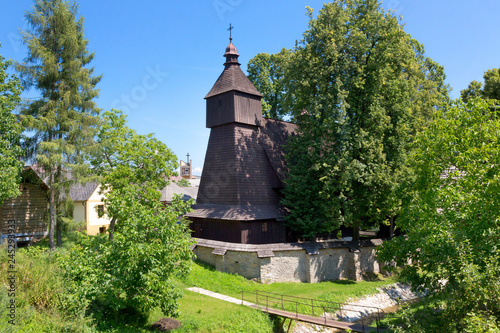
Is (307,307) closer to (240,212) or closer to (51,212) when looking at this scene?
(240,212)

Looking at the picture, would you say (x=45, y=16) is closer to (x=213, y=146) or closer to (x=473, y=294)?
(x=213, y=146)

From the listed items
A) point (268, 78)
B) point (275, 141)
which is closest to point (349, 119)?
point (275, 141)

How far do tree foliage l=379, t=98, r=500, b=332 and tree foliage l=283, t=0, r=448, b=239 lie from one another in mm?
3088

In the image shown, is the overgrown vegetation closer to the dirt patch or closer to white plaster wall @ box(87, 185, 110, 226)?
the dirt patch

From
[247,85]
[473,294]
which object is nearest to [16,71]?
[247,85]

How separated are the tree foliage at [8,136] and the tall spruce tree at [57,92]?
66.0 inches

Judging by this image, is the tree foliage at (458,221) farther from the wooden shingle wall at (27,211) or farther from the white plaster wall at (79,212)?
the white plaster wall at (79,212)

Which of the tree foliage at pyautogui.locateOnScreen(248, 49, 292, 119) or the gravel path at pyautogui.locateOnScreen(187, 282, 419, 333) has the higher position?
the tree foliage at pyautogui.locateOnScreen(248, 49, 292, 119)

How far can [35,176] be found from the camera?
23156mm

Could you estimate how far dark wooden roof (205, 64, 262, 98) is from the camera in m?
25.9

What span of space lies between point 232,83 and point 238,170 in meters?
7.38

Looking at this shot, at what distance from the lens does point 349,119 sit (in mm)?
21875

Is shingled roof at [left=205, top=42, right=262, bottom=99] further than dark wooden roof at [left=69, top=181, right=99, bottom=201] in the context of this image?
No

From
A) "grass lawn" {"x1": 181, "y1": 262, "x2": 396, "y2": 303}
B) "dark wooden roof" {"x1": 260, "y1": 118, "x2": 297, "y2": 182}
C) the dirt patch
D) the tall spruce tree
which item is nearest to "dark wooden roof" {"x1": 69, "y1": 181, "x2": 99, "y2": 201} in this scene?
the tall spruce tree
